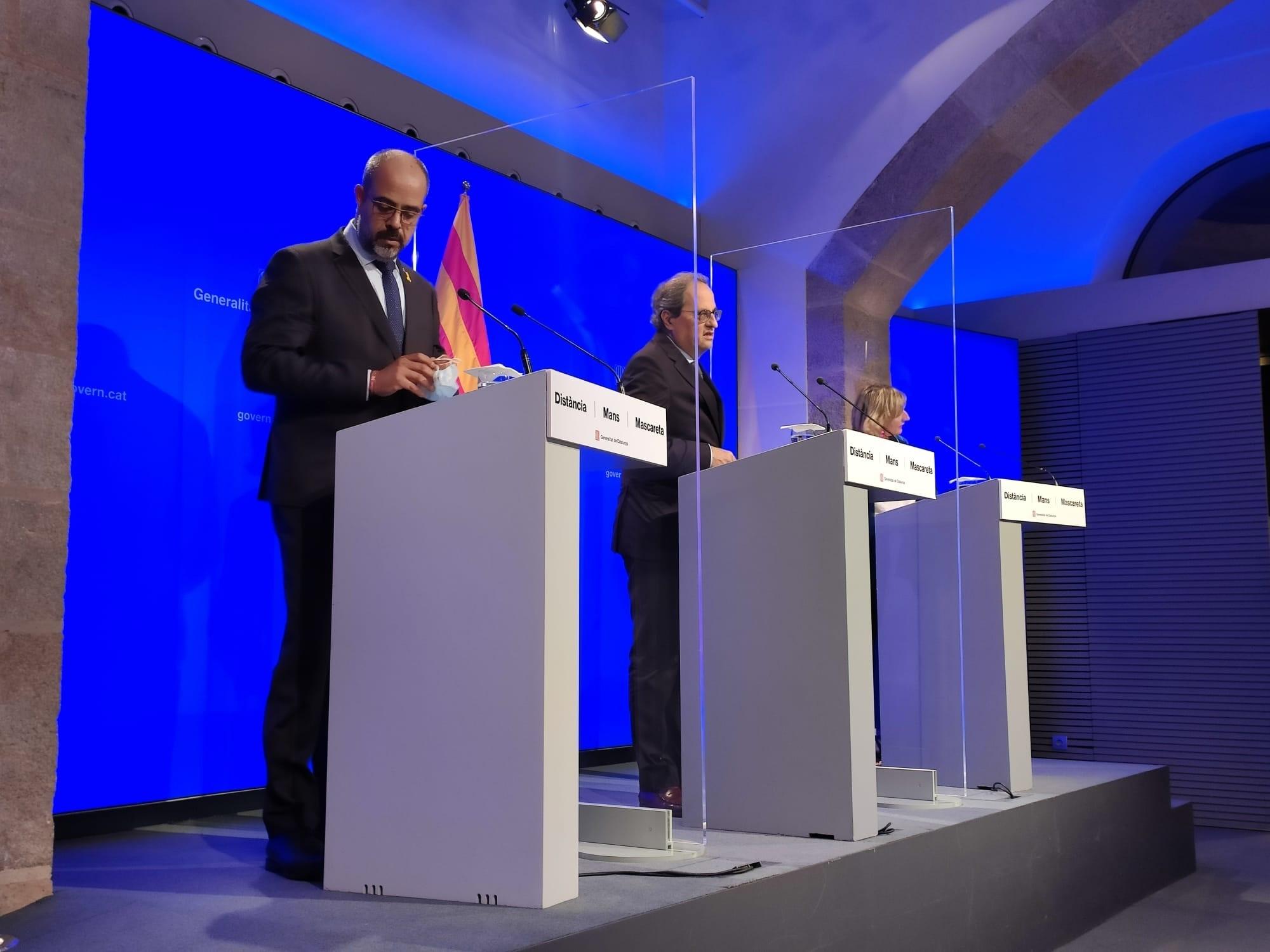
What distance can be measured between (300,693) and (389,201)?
119cm

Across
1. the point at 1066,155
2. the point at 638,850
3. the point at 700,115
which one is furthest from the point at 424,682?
the point at 1066,155

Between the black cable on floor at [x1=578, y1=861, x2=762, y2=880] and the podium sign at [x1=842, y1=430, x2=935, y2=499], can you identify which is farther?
the podium sign at [x1=842, y1=430, x2=935, y2=499]

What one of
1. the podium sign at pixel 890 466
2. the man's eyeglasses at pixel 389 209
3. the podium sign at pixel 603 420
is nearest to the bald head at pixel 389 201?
the man's eyeglasses at pixel 389 209

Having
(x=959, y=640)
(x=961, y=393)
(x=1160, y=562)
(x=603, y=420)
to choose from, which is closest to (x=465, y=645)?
(x=603, y=420)

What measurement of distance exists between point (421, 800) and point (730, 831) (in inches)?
49.3

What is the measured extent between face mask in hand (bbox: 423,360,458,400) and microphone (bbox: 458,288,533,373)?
160mm

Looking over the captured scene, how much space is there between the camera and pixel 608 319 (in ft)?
10.2

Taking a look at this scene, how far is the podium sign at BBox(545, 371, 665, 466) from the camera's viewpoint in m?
2.37

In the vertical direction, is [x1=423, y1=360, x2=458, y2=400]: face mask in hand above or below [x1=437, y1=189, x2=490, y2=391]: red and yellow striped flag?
below

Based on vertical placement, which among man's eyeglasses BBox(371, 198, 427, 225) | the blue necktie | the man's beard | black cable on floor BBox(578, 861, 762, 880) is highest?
man's eyeglasses BBox(371, 198, 427, 225)

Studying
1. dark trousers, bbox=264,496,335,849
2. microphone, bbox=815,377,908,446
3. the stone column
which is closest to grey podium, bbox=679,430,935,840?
microphone, bbox=815,377,908,446

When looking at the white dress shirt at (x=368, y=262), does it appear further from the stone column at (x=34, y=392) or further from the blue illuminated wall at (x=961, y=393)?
the blue illuminated wall at (x=961, y=393)

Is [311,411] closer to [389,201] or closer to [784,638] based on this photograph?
[389,201]

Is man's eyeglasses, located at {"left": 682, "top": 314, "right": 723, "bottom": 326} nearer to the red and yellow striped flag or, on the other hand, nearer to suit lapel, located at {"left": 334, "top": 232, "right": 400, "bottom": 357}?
the red and yellow striped flag
